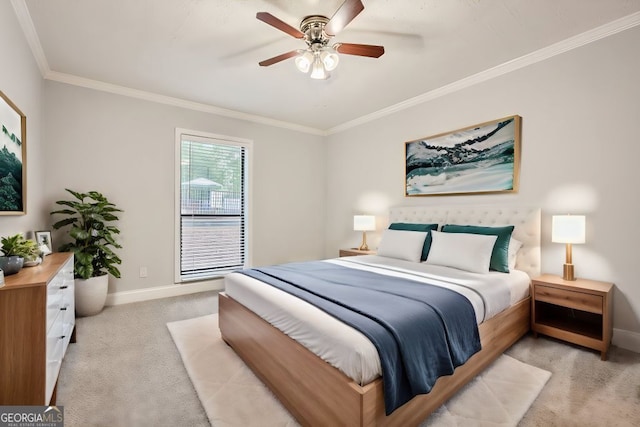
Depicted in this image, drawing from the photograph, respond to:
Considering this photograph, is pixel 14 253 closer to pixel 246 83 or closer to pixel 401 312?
pixel 401 312

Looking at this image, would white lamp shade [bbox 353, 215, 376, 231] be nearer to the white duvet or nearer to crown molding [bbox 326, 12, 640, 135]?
the white duvet

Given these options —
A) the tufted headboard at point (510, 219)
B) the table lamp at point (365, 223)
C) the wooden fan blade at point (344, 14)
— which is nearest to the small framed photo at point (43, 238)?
the wooden fan blade at point (344, 14)

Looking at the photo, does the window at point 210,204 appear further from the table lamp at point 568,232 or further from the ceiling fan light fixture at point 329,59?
the table lamp at point 568,232

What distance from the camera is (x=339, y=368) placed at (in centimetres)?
137

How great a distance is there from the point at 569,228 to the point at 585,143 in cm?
79

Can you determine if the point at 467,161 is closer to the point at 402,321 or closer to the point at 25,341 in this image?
the point at 402,321

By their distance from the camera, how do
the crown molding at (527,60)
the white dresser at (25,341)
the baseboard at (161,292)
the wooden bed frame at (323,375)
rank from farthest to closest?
the baseboard at (161,292), the crown molding at (527,60), the white dresser at (25,341), the wooden bed frame at (323,375)

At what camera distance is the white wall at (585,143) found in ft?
7.77

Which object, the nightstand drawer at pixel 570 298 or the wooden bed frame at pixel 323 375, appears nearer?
the wooden bed frame at pixel 323 375

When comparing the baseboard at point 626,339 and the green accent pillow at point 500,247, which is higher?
the green accent pillow at point 500,247

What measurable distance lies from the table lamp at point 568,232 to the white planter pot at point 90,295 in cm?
446

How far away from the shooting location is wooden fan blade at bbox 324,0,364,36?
171 centimetres

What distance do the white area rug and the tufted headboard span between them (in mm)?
1048

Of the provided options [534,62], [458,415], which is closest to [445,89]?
[534,62]
